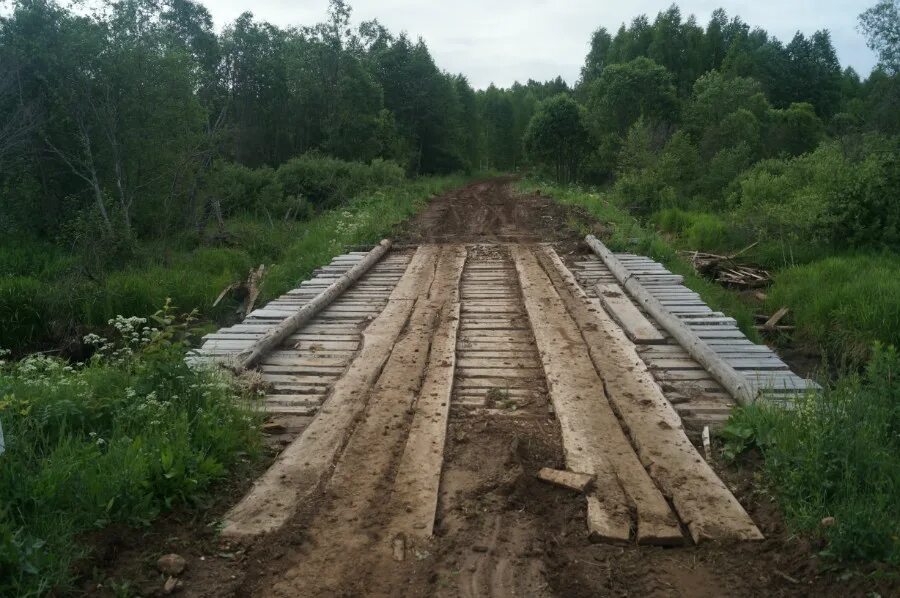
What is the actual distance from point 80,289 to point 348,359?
7.04 meters

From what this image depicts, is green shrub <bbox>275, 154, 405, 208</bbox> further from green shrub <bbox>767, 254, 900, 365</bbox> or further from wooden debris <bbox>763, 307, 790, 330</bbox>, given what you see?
wooden debris <bbox>763, 307, 790, 330</bbox>

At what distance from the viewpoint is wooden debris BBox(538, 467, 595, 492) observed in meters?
3.43

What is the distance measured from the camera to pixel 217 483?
3545mm

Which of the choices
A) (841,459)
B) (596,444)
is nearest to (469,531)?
(596,444)

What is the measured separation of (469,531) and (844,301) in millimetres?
6922

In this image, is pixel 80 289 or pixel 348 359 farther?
pixel 80 289

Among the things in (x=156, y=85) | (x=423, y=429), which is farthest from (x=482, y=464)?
(x=156, y=85)

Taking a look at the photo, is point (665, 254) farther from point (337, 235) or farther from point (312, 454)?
point (312, 454)

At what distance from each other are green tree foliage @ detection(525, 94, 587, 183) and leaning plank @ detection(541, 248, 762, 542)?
3339 cm

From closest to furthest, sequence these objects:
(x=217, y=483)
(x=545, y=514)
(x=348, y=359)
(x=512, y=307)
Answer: (x=545, y=514)
(x=217, y=483)
(x=348, y=359)
(x=512, y=307)

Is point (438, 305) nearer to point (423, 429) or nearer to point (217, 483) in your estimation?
point (423, 429)

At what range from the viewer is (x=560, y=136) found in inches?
1503

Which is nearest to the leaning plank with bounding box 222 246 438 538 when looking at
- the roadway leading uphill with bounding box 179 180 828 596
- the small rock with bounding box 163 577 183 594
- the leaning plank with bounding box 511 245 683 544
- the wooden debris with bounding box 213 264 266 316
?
the roadway leading uphill with bounding box 179 180 828 596

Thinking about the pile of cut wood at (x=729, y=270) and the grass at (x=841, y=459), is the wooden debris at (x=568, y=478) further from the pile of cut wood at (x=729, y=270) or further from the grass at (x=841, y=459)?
the pile of cut wood at (x=729, y=270)
